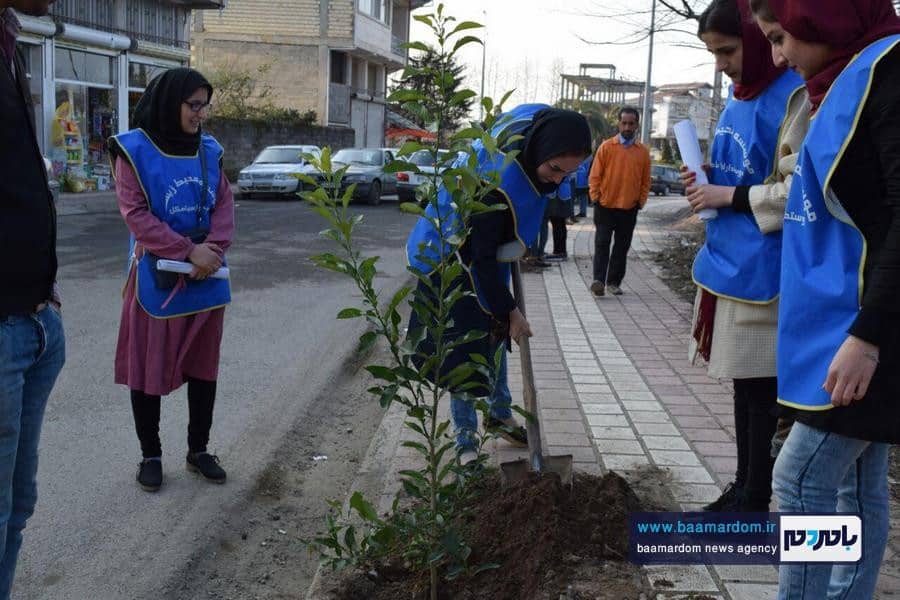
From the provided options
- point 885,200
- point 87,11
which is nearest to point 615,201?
point 885,200

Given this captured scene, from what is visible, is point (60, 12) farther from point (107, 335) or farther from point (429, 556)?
point (429, 556)

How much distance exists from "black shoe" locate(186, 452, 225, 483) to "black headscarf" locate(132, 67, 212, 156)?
4.74 ft

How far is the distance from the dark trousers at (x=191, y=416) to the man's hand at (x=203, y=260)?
0.53 metres

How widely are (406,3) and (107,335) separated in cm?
4393

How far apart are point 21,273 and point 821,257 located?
197 centimetres

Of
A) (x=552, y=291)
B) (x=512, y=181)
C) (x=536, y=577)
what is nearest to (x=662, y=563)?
(x=536, y=577)

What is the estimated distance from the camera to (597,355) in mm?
6730

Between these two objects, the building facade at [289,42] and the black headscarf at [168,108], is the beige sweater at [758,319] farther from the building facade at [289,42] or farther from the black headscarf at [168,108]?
the building facade at [289,42]

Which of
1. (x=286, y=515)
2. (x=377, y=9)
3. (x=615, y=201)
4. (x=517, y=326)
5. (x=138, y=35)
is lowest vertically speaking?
(x=286, y=515)

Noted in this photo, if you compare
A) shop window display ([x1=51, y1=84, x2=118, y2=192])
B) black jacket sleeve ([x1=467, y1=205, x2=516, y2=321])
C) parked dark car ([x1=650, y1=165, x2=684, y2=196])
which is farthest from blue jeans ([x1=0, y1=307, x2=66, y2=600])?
parked dark car ([x1=650, y1=165, x2=684, y2=196])

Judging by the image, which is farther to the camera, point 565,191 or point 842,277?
point 565,191

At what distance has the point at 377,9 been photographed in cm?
4200

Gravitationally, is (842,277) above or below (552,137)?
below

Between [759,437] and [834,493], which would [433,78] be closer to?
[834,493]
